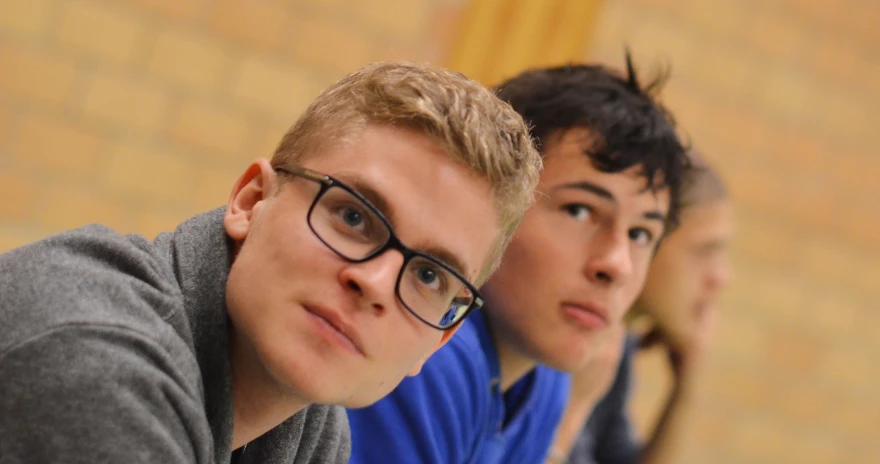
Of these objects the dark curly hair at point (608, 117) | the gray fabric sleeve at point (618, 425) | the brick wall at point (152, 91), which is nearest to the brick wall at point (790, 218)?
the gray fabric sleeve at point (618, 425)

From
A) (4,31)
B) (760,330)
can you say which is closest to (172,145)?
(4,31)

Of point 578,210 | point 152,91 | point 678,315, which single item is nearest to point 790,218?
point 678,315

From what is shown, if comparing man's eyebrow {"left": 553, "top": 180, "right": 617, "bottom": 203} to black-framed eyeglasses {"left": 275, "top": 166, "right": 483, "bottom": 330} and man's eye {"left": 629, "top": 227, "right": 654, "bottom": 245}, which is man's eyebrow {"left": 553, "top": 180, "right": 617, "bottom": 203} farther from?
black-framed eyeglasses {"left": 275, "top": 166, "right": 483, "bottom": 330}

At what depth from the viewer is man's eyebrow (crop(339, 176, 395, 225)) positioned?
2.81 feet

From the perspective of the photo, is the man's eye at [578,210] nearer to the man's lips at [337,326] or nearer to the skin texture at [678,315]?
the man's lips at [337,326]

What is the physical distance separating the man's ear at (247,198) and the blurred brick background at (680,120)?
143cm

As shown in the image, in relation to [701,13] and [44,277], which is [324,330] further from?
[701,13]

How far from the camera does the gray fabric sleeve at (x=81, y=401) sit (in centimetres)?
69

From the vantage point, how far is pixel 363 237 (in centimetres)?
86

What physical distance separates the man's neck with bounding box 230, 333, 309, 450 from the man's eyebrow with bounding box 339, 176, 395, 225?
17 cm

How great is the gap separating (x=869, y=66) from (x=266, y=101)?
2.18 meters

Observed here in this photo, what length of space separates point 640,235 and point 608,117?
6.6 inches

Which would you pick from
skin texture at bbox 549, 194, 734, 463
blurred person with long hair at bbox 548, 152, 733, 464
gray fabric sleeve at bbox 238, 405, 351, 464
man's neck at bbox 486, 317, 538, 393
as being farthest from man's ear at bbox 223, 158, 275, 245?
skin texture at bbox 549, 194, 734, 463

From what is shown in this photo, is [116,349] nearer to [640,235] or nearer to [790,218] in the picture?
[640,235]
